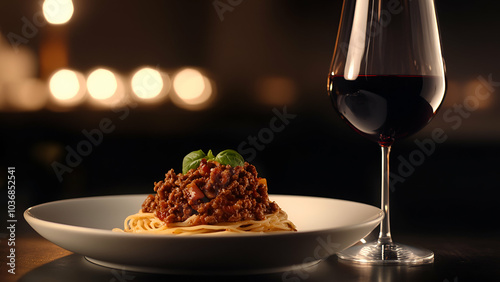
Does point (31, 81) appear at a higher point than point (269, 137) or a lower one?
higher

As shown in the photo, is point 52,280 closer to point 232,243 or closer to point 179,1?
point 232,243

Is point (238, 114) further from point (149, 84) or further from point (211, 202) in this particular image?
point (211, 202)

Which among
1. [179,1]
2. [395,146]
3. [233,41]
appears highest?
[179,1]

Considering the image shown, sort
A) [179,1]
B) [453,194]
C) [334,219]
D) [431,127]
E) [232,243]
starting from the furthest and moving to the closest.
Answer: [179,1]
[431,127]
[453,194]
[334,219]
[232,243]

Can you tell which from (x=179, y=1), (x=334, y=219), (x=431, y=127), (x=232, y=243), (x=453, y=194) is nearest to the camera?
(x=232, y=243)

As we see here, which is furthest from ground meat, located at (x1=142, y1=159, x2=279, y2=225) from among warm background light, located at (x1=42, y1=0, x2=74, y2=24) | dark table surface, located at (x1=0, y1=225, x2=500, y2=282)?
warm background light, located at (x1=42, y1=0, x2=74, y2=24)

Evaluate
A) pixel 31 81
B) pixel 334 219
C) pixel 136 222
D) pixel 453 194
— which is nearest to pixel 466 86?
pixel 453 194

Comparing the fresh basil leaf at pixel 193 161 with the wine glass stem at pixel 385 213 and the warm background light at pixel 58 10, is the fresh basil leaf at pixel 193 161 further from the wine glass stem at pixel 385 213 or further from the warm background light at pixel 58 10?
the warm background light at pixel 58 10
